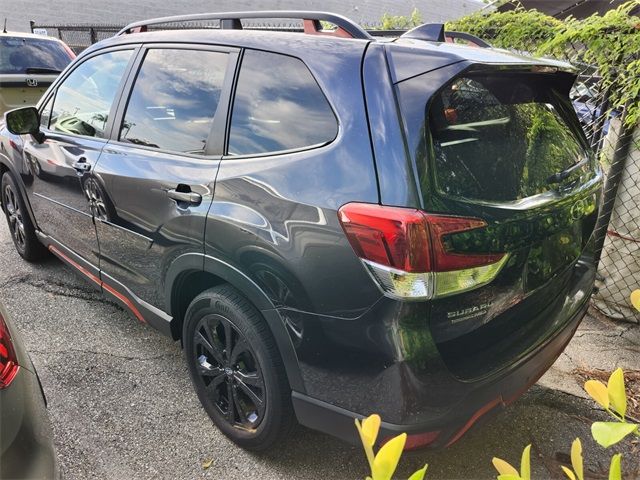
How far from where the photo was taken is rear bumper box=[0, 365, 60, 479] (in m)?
1.41

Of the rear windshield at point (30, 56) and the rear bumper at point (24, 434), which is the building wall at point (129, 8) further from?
the rear bumper at point (24, 434)

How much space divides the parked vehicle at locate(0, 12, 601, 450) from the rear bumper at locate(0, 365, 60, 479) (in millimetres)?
766

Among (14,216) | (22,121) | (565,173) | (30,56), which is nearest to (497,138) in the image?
(565,173)

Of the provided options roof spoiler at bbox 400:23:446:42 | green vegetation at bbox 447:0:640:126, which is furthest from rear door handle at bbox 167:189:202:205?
green vegetation at bbox 447:0:640:126

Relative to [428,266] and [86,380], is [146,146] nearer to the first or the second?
[86,380]

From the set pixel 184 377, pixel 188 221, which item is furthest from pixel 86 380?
pixel 188 221

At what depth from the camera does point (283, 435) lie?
2168 mm

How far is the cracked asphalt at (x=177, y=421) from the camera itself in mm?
2250

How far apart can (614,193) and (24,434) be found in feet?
11.9

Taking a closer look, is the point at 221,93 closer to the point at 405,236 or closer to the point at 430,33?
the point at 430,33

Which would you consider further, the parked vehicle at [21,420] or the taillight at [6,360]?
the taillight at [6,360]

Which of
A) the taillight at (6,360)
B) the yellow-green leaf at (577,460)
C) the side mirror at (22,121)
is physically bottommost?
the taillight at (6,360)

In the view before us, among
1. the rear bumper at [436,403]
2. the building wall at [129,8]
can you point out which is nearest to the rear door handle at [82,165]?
the rear bumper at [436,403]

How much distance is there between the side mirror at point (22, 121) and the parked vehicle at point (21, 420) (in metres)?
2.07
